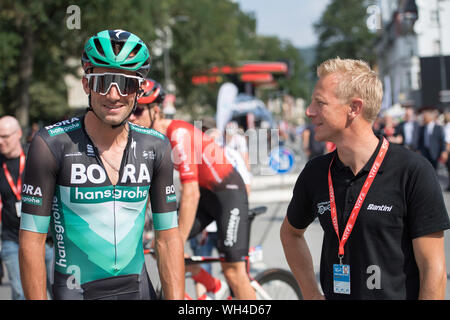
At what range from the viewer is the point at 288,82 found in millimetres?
132625

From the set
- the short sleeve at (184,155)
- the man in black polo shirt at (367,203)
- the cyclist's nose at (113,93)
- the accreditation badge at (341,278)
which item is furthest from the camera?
the short sleeve at (184,155)

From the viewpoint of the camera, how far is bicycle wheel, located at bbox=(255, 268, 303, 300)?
5578mm

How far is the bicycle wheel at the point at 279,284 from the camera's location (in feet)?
18.3

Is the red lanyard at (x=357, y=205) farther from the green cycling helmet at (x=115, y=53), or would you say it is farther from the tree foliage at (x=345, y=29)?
the tree foliage at (x=345, y=29)

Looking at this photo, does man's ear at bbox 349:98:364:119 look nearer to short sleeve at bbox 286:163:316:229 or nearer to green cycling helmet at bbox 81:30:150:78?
short sleeve at bbox 286:163:316:229

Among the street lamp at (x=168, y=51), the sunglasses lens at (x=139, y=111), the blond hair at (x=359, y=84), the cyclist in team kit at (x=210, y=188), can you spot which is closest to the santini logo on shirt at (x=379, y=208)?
the blond hair at (x=359, y=84)

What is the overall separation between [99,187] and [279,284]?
3.06 meters

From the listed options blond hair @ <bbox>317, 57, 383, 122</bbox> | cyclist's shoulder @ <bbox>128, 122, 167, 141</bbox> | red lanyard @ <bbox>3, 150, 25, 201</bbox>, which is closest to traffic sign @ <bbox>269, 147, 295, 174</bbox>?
red lanyard @ <bbox>3, 150, 25, 201</bbox>

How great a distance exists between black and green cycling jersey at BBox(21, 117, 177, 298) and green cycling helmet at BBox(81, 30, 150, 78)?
30cm

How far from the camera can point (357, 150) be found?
8.92 feet

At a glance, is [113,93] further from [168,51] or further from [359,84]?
[168,51]
